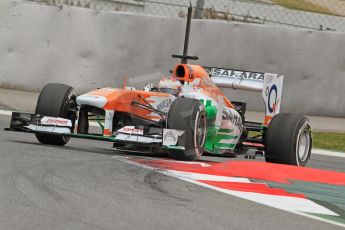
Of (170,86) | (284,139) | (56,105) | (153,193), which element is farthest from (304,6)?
(153,193)

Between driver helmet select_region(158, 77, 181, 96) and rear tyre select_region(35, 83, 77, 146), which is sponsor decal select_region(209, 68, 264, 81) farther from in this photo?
rear tyre select_region(35, 83, 77, 146)

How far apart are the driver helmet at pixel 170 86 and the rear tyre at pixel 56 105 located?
106 centimetres

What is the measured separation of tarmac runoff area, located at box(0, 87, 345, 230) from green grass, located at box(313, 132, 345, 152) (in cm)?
492

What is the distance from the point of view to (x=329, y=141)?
1389cm

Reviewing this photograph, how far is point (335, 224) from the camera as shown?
5.54m

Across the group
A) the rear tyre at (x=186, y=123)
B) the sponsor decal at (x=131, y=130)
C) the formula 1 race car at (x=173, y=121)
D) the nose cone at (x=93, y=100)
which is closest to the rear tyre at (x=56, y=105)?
the formula 1 race car at (x=173, y=121)

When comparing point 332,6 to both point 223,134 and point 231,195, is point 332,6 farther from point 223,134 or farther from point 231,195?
point 231,195

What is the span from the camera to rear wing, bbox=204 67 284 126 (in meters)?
10.1

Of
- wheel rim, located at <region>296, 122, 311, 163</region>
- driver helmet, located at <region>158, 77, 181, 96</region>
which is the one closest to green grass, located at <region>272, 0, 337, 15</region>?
wheel rim, located at <region>296, 122, 311, 163</region>

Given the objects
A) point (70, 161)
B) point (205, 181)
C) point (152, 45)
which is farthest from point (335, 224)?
point (152, 45)

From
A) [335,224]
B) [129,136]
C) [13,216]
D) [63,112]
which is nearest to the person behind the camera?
[13,216]

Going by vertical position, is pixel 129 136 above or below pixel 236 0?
below

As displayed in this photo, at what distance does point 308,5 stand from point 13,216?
530 inches

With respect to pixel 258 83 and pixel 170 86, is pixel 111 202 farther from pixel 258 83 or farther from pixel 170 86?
pixel 258 83
